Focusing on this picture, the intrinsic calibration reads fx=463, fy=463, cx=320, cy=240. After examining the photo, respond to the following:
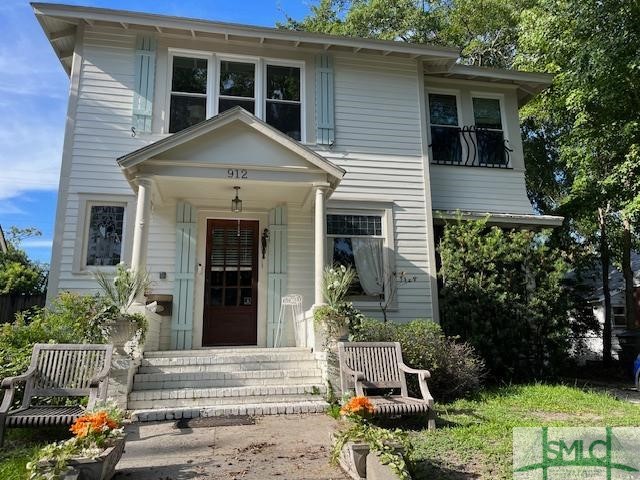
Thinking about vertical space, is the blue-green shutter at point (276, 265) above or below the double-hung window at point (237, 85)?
below

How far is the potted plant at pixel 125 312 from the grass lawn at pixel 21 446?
1.24 m

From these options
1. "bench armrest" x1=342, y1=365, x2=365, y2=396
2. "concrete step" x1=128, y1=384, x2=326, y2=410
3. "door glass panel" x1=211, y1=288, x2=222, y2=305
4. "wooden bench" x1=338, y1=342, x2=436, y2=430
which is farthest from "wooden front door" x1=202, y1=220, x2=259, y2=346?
"bench armrest" x1=342, y1=365, x2=365, y2=396

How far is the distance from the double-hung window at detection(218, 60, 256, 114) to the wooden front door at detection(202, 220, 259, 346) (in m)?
2.32

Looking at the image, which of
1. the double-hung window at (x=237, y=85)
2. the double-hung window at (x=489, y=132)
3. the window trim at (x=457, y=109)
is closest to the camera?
the double-hung window at (x=237, y=85)

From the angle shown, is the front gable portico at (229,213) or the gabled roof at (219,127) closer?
the gabled roof at (219,127)

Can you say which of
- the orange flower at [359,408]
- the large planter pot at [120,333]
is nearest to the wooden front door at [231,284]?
the large planter pot at [120,333]

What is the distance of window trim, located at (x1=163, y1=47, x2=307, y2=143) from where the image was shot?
8758mm

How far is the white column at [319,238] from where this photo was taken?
7.03 metres

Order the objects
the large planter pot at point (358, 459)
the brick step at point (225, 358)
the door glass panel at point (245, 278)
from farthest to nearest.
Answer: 1. the door glass panel at point (245, 278)
2. the brick step at point (225, 358)
3. the large planter pot at point (358, 459)

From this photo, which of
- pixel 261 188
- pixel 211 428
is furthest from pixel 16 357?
pixel 261 188

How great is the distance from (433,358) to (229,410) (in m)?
2.92

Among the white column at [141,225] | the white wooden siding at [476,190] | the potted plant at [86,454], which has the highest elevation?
the white wooden siding at [476,190]

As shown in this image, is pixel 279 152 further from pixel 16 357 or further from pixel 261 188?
pixel 16 357

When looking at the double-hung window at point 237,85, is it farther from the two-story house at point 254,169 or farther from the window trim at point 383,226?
the window trim at point 383,226
